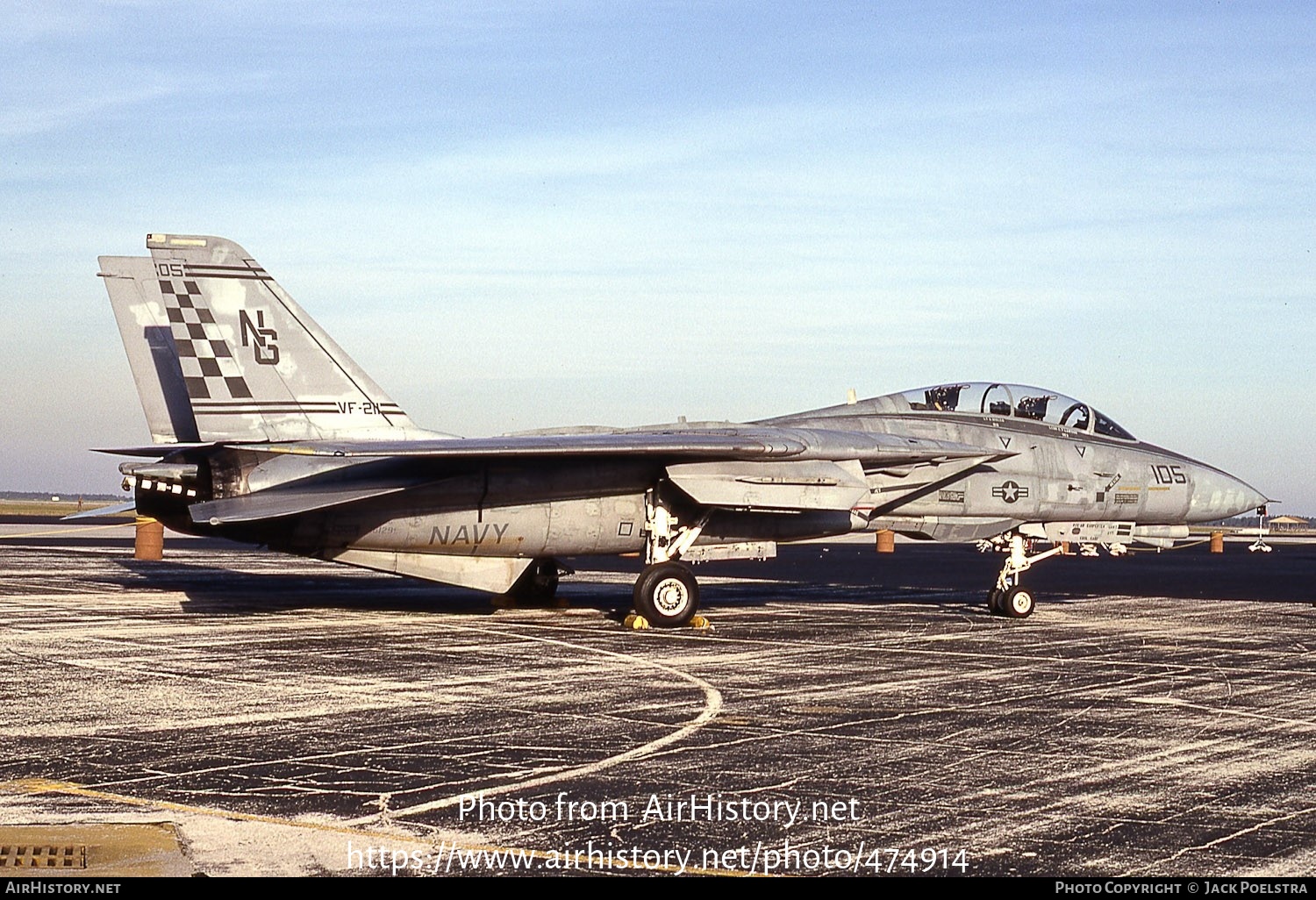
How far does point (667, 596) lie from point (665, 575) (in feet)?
0.87

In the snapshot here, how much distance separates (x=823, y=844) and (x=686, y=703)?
14.7ft

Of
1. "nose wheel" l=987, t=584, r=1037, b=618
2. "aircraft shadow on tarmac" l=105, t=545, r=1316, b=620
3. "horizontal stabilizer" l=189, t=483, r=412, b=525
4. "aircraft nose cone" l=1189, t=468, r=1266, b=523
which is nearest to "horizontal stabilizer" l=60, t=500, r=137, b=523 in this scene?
"aircraft shadow on tarmac" l=105, t=545, r=1316, b=620

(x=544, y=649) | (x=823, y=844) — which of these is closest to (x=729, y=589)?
(x=544, y=649)

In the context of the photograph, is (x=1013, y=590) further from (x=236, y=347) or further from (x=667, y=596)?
(x=236, y=347)

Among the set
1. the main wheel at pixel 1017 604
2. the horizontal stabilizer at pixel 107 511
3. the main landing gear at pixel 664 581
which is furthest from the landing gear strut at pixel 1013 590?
the horizontal stabilizer at pixel 107 511

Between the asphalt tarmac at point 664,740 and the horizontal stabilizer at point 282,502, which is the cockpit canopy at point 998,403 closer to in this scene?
the asphalt tarmac at point 664,740

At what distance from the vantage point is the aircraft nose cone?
67.4 feet

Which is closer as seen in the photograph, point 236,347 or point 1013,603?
point 236,347

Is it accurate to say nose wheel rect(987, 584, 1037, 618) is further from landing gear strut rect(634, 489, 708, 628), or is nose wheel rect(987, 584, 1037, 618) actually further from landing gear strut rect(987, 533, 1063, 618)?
landing gear strut rect(634, 489, 708, 628)

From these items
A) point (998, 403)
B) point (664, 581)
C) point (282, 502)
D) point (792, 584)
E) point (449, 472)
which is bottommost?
point (792, 584)

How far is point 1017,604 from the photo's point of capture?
1938cm

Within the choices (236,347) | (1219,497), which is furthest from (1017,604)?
(236,347)
